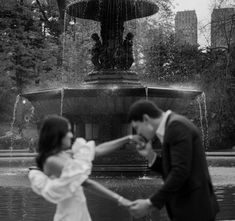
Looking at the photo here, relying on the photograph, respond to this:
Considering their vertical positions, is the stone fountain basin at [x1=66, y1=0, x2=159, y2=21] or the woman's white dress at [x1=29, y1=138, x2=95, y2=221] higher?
the stone fountain basin at [x1=66, y1=0, x2=159, y2=21]

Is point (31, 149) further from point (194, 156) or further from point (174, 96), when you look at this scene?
point (194, 156)

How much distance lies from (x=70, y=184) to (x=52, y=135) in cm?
35

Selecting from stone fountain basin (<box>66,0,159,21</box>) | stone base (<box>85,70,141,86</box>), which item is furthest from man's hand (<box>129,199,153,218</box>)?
stone fountain basin (<box>66,0,159,21</box>)

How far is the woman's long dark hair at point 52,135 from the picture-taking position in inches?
148

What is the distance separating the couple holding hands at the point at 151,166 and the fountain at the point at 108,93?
8.18m

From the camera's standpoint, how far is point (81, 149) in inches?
152

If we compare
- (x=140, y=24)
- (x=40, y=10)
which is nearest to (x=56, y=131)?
(x=140, y=24)

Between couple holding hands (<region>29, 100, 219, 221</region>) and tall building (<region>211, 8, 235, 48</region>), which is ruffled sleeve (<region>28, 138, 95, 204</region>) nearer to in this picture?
couple holding hands (<region>29, 100, 219, 221</region>)

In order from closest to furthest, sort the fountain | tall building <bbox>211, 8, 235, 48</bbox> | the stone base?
the fountain, the stone base, tall building <bbox>211, 8, 235, 48</bbox>

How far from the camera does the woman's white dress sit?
368 cm

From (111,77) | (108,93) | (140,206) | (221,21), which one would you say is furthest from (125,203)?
(221,21)

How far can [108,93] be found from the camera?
1246 cm

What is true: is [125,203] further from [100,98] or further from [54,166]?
[100,98]

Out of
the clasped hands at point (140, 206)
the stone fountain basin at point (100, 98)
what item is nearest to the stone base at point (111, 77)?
the stone fountain basin at point (100, 98)
